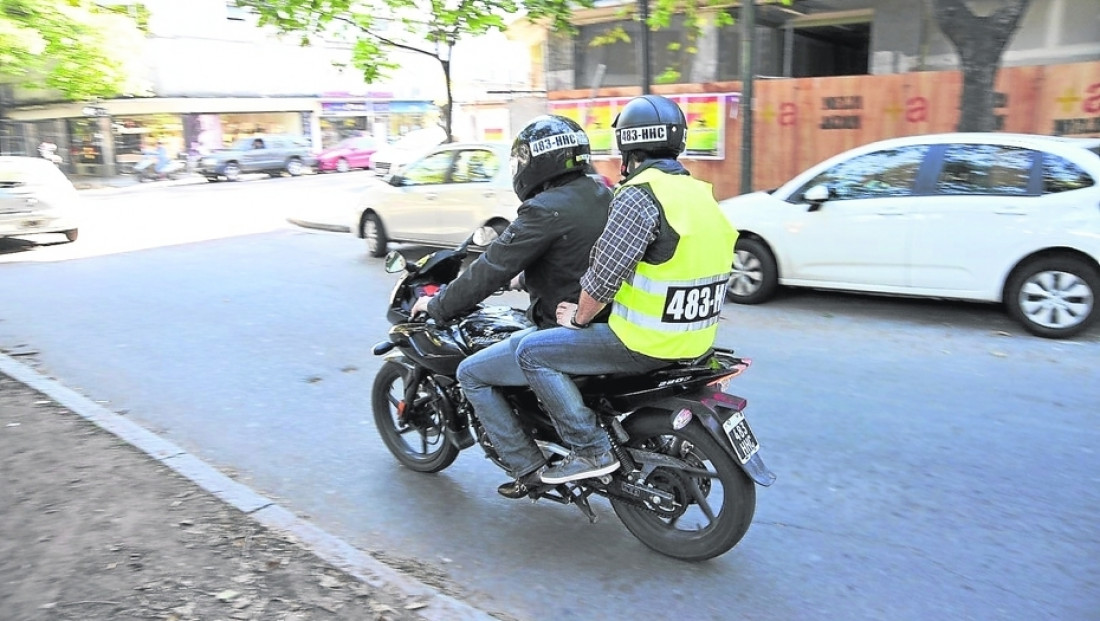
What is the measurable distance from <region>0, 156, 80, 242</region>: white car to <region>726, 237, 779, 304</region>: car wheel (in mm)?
11136

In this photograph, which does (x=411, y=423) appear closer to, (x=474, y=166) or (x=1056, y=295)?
(x=1056, y=295)

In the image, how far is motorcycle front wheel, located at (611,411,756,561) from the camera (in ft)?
11.1

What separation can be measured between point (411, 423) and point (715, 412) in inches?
73.7

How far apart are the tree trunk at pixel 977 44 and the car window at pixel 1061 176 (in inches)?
77.9

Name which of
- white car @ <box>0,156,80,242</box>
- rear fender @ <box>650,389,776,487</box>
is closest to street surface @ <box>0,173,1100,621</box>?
rear fender @ <box>650,389,776,487</box>

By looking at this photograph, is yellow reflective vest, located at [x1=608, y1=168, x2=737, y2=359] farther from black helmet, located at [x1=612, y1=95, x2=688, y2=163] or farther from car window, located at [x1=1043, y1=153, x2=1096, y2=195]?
car window, located at [x1=1043, y1=153, x2=1096, y2=195]

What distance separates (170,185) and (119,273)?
2206 cm

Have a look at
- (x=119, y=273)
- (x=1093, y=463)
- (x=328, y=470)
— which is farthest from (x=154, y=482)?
(x=119, y=273)

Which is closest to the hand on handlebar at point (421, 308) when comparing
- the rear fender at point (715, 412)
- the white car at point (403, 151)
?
the rear fender at point (715, 412)

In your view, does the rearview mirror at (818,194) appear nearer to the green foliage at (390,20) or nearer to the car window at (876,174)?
the car window at (876,174)

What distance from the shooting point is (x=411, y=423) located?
461 centimetres

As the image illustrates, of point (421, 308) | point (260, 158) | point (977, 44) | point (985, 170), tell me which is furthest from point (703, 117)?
point (260, 158)

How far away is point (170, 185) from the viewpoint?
31422 millimetres

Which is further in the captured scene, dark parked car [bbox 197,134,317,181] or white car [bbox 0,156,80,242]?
dark parked car [bbox 197,134,317,181]
